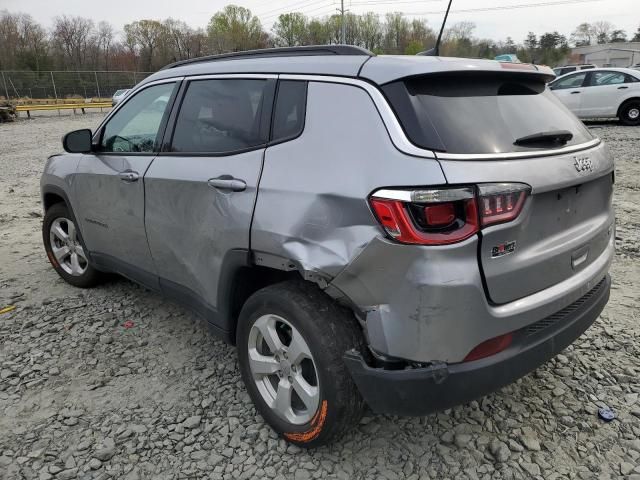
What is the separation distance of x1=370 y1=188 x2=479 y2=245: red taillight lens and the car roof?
21.3 inches

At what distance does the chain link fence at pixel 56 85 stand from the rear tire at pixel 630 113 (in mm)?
36255

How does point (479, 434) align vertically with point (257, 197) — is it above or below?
below

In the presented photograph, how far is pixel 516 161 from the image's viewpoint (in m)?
1.99

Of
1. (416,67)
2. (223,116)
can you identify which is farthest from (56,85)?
(416,67)

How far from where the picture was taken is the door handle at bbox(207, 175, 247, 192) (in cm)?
243

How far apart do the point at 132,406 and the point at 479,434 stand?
1864 mm

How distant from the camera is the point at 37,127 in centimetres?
2222

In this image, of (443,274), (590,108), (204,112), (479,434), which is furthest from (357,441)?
(590,108)

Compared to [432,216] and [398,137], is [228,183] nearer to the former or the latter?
[398,137]

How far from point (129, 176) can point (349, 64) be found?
5.61ft

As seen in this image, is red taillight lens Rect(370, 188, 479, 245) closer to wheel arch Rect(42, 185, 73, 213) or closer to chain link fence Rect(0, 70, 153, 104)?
wheel arch Rect(42, 185, 73, 213)

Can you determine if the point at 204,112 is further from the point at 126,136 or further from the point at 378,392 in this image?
the point at 378,392

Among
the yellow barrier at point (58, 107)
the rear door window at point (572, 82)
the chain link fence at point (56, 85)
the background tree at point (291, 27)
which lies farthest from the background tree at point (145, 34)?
the rear door window at point (572, 82)

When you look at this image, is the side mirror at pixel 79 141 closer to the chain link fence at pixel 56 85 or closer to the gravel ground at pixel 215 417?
the gravel ground at pixel 215 417
